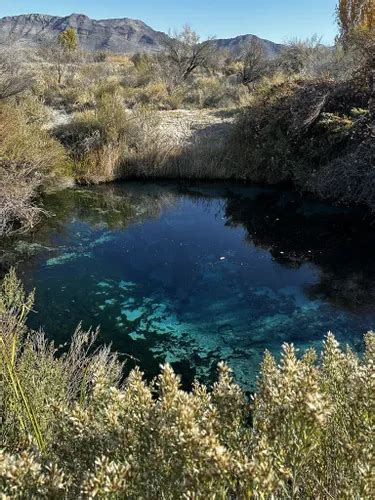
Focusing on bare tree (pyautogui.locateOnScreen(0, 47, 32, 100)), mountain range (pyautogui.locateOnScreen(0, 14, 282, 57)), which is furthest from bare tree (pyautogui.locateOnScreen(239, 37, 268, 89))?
mountain range (pyautogui.locateOnScreen(0, 14, 282, 57))

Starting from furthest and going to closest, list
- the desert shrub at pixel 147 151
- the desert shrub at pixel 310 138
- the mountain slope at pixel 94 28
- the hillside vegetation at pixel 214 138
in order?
the mountain slope at pixel 94 28, the desert shrub at pixel 147 151, the desert shrub at pixel 310 138, the hillside vegetation at pixel 214 138

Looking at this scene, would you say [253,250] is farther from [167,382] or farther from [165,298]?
[167,382]

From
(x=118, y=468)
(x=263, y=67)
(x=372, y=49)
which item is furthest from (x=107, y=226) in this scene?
(x=263, y=67)

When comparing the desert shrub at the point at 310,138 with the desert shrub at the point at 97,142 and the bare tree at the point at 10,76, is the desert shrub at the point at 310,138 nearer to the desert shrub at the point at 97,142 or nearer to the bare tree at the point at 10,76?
the desert shrub at the point at 97,142

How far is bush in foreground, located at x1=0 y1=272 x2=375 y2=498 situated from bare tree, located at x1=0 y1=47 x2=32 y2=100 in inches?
491

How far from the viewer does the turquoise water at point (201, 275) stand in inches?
249

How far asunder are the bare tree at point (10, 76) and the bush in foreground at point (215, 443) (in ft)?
40.9

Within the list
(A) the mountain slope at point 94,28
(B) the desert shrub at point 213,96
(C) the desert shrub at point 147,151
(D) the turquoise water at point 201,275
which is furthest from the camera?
(A) the mountain slope at point 94,28

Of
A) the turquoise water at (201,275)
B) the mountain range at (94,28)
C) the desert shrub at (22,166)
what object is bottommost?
the turquoise water at (201,275)

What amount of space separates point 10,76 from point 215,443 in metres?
13.8

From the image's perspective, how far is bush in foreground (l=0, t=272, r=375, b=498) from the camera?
1552 millimetres

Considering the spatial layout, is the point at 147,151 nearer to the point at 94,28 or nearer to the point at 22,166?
the point at 22,166

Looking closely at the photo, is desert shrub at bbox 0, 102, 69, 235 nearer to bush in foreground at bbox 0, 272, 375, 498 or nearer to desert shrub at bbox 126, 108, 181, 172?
desert shrub at bbox 126, 108, 181, 172

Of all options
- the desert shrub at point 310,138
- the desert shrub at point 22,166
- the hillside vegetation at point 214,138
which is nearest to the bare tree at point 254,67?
the hillside vegetation at point 214,138
